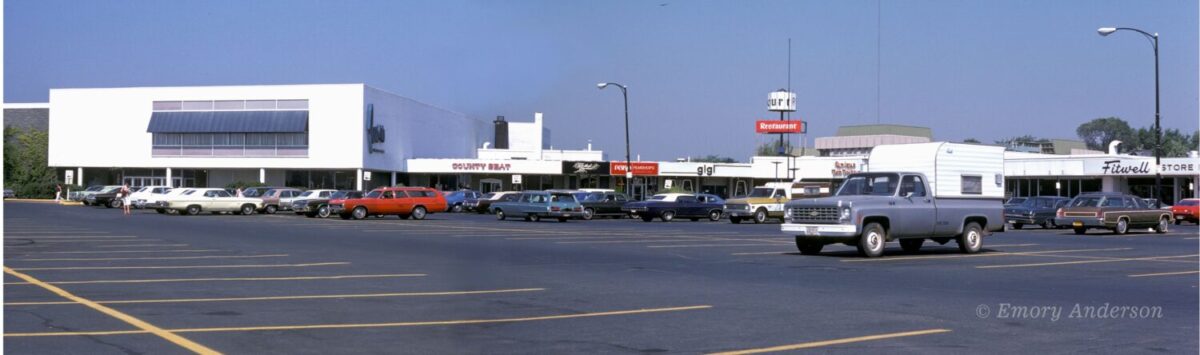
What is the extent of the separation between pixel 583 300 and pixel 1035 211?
1300 inches

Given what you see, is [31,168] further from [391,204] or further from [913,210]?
[913,210]

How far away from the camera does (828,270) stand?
18.4 m

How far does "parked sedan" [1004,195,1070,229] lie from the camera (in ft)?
138

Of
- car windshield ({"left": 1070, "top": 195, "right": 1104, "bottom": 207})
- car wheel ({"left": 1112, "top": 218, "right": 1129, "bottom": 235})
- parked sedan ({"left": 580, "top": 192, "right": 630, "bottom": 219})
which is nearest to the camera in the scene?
car wheel ({"left": 1112, "top": 218, "right": 1129, "bottom": 235})

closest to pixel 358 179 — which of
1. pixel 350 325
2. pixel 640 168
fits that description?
pixel 640 168

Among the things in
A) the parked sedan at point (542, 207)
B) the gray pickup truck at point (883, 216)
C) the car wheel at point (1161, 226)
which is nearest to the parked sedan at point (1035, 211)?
Answer: the car wheel at point (1161, 226)

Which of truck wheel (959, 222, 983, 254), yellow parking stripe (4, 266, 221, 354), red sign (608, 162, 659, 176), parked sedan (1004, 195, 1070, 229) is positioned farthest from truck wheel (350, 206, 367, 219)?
red sign (608, 162, 659, 176)

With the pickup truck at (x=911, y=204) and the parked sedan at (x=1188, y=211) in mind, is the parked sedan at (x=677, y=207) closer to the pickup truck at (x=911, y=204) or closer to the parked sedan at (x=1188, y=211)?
the parked sedan at (x=1188, y=211)

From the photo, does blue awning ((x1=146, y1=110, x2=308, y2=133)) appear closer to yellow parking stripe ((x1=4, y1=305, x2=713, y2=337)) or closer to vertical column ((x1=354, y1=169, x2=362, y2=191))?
vertical column ((x1=354, y1=169, x2=362, y2=191))

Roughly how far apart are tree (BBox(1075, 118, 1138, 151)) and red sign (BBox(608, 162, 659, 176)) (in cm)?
9507

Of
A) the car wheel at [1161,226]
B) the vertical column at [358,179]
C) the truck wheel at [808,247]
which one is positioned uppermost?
the vertical column at [358,179]

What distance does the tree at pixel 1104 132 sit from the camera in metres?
160

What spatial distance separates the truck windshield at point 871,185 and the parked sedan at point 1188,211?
102 ft

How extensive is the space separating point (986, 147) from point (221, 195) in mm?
36454
